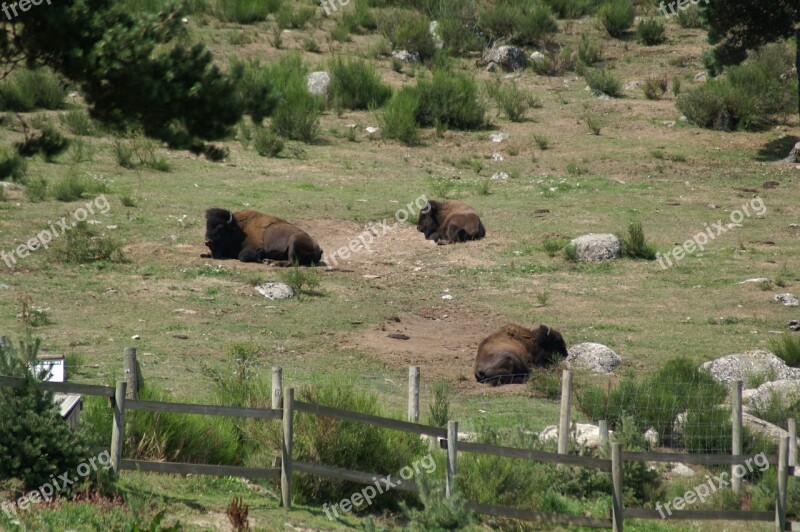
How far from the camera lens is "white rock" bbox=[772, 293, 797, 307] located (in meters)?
20.4

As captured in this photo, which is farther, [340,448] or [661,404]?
[661,404]

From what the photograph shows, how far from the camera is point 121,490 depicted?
9922 millimetres

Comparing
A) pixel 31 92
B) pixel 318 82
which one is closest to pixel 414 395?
pixel 31 92

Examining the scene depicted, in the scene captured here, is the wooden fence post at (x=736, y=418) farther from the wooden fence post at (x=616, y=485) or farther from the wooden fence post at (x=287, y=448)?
the wooden fence post at (x=287, y=448)

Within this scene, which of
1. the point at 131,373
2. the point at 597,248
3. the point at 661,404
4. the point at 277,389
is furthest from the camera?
the point at 597,248

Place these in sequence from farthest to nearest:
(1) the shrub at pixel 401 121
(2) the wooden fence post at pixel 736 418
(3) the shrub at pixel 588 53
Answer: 1. (3) the shrub at pixel 588 53
2. (1) the shrub at pixel 401 121
3. (2) the wooden fence post at pixel 736 418

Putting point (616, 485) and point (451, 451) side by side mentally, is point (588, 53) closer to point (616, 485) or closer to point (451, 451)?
point (616, 485)

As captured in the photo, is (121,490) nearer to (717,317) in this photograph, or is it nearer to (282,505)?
(282,505)

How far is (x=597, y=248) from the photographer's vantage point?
2322 centimetres

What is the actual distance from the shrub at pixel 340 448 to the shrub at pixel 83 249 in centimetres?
959

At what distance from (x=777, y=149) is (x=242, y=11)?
20.5 metres

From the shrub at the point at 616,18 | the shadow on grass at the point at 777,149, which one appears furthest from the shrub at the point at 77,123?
the shrub at the point at 616,18

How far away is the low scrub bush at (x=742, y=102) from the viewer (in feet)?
110

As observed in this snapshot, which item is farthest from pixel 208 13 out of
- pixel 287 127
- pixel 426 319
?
pixel 426 319
